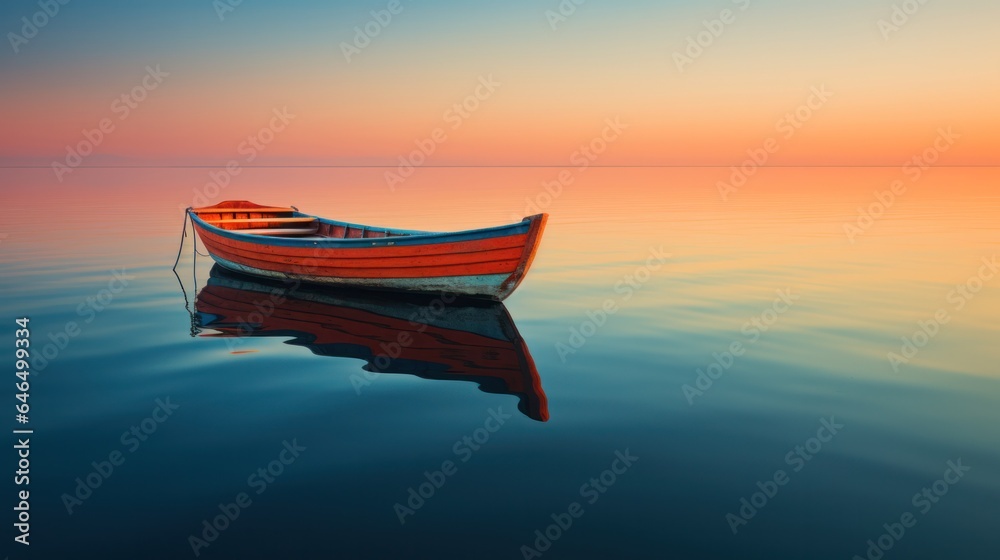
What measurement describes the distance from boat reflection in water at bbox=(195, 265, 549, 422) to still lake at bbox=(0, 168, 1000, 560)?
72 millimetres

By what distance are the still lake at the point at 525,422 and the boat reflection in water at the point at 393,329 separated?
0.24 ft

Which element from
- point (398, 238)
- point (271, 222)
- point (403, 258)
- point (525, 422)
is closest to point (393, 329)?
point (403, 258)

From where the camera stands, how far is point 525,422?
7176 millimetres

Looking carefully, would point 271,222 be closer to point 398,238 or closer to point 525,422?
point 398,238

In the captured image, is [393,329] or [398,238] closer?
[393,329]

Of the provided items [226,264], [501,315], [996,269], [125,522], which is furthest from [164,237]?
[996,269]

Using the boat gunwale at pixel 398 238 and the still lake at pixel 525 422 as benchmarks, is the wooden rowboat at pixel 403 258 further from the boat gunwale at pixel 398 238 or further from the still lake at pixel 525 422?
the still lake at pixel 525 422

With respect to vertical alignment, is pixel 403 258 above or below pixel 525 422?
above

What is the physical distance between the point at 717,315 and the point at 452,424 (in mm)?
7140

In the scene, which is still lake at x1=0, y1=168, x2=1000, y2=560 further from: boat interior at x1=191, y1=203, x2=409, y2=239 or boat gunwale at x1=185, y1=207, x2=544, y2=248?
boat interior at x1=191, y1=203, x2=409, y2=239

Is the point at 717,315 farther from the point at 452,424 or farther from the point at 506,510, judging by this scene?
the point at 506,510

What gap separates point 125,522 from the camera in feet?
16.6

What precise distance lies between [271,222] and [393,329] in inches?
376

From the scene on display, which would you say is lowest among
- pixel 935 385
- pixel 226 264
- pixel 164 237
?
pixel 935 385
